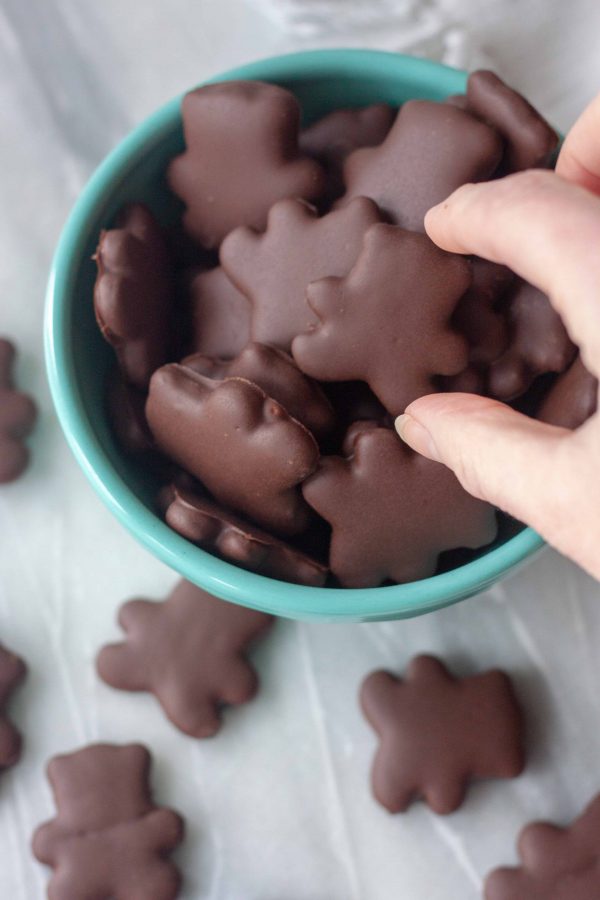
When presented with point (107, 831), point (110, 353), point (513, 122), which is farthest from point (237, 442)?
point (107, 831)

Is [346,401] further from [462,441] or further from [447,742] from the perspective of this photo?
[447,742]

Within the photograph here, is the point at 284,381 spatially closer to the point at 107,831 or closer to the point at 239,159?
the point at 239,159

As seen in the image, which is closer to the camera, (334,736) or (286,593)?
(286,593)

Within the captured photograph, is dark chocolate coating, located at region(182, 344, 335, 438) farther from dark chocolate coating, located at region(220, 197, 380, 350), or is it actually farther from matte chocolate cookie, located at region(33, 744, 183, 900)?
matte chocolate cookie, located at region(33, 744, 183, 900)

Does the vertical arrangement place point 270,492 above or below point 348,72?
below

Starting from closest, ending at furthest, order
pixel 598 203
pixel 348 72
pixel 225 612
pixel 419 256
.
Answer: pixel 598 203 → pixel 419 256 → pixel 348 72 → pixel 225 612

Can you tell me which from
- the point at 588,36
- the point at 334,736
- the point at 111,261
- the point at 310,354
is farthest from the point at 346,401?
the point at 588,36

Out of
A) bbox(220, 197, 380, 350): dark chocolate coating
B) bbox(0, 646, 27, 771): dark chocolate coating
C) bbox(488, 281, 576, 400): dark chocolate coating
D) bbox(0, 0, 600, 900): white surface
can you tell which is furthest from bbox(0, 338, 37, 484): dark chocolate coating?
bbox(488, 281, 576, 400): dark chocolate coating
